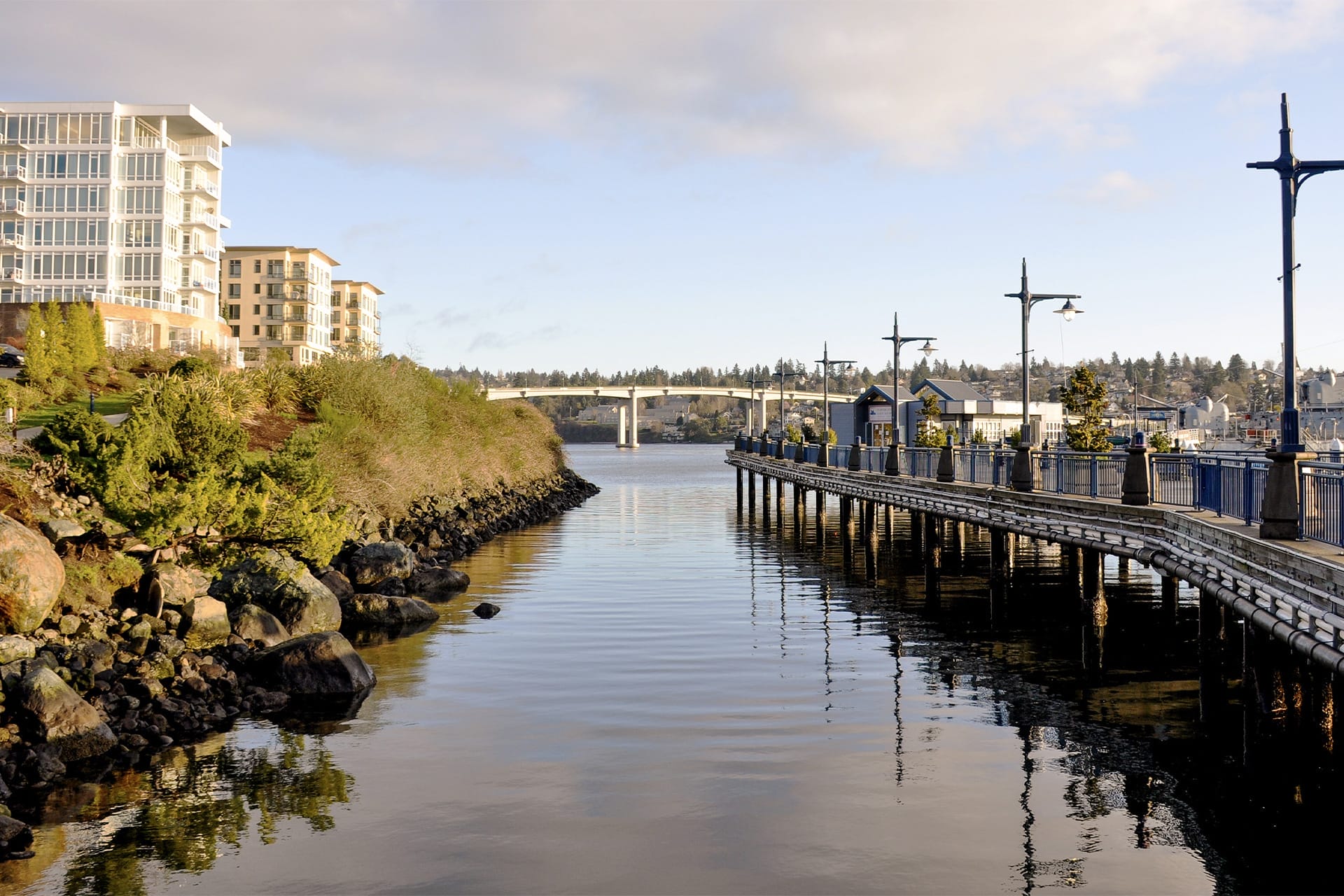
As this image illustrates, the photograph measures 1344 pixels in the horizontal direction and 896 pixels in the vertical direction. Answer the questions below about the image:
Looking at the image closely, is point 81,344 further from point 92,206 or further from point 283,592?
point 92,206

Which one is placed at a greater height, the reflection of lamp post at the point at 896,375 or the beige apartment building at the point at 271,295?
the beige apartment building at the point at 271,295

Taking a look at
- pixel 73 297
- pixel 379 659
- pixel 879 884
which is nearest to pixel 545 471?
pixel 73 297

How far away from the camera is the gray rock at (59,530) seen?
Answer: 19.6 m

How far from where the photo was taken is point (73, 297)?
261 feet

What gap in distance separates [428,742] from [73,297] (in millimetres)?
74178

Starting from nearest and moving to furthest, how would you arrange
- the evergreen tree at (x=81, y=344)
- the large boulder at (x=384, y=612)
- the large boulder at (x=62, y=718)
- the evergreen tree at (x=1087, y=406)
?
1. the large boulder at (x=62, y=718)
2. the large boulder at (x=384, y=612)
3. the evergreen tree at (x=81, y=344)
4. the evergreen tree at (x=1087, y=406)

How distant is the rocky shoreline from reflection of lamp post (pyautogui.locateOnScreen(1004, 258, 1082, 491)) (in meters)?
13.3

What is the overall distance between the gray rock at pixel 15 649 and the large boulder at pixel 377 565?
40.9 feet

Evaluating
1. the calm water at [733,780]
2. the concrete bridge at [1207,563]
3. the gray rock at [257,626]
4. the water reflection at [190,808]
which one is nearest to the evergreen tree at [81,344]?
the gray rock at [257,626]

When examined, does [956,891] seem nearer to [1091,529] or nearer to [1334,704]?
[1334,704]

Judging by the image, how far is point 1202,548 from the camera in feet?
58.1

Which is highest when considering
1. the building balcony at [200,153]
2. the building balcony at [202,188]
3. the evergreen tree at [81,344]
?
the building balcony at [200,153]

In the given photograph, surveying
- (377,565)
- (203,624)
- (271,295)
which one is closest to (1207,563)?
(203,624)

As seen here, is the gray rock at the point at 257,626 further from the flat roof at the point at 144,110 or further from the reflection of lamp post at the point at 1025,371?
the flat roof at the point at 144,110
